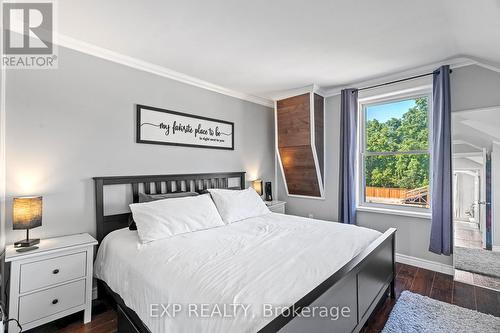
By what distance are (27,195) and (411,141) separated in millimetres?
4399

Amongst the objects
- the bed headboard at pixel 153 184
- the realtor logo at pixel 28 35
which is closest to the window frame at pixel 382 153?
the bed headboard at pixel 153 184

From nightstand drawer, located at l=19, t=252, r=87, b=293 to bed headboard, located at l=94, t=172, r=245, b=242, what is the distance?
1.43ft

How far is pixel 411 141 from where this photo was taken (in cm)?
332

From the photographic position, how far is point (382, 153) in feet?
11.7

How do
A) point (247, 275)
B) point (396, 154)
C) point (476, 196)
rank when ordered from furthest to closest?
point (396, 154) < point (476, 196) < point (247, 275)

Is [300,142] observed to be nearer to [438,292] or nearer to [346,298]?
[438,292]

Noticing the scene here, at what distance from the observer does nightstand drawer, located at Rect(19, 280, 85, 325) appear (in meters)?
1.80

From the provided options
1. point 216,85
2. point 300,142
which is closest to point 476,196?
point 300,142

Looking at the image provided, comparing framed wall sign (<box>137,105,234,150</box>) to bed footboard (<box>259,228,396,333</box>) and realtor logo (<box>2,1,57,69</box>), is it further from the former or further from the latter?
bed footboard (<box>259,228,396,333</box>)

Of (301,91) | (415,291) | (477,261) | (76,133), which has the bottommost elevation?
(415,291)

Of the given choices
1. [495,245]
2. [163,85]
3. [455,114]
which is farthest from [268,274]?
[455,114]

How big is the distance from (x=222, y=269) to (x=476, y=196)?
2.98m

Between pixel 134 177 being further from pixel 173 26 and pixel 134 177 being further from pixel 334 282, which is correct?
pixel 334 282

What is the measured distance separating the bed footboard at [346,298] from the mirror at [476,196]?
1189 millimetres
